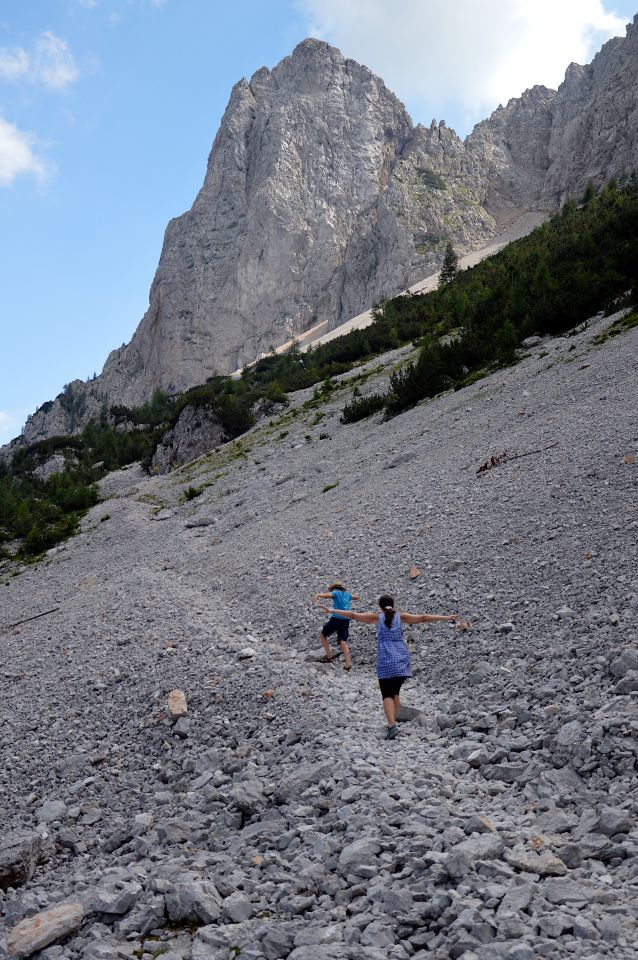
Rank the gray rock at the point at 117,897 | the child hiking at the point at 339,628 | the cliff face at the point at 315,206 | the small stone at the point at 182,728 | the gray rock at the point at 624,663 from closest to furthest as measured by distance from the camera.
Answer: the gray rock at the point at 117,897 → the gray rock at the point at 624,663 → the small stone at the point at 182,728 → the child hiking at the point at 339,628 → the cliff face at the point at 315,206

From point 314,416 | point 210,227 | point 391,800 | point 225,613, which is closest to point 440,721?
point 391,800

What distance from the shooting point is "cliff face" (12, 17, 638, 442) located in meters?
161

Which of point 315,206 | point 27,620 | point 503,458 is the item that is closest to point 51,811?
point 27,620

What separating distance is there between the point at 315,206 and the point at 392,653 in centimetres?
17838

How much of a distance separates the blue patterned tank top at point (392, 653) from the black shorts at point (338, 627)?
207 centimetres

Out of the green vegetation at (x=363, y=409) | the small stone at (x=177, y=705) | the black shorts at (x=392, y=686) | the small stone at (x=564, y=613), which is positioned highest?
the green vegetation at (x=363, y=409)

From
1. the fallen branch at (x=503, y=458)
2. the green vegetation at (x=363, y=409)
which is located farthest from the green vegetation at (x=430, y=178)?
the fallen branch at (x=503, y=458)

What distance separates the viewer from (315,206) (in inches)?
6634

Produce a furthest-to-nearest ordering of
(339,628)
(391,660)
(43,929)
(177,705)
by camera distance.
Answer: (339,628) → (177,705) → (391,660) → (43,929)

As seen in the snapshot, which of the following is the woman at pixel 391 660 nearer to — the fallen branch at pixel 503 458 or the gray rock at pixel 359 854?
the gray rock at pixel 359 854

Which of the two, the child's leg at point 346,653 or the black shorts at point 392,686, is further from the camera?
the child's leg at point 346,653

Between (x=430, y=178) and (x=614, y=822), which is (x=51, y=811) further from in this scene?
(x=430, y=178)

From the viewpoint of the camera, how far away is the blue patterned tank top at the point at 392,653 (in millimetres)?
7992

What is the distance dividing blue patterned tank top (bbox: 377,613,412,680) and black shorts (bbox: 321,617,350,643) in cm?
207
